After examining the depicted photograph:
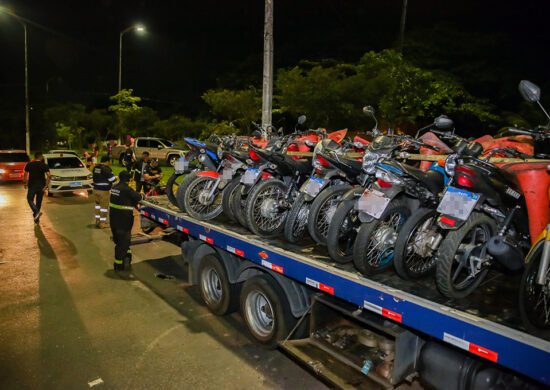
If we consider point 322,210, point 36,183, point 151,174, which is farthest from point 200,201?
point 36,183

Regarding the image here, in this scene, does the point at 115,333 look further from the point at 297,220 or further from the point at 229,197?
the point at 297,220

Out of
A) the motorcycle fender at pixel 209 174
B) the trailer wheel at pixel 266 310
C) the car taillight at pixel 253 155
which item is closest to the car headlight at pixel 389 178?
the trailer wheel at pixel 266 310

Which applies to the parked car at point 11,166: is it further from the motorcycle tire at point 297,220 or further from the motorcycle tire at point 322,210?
the motorcycle tire at point 322,210

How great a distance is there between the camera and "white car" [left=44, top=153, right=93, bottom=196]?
15.2m

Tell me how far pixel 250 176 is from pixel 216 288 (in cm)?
161

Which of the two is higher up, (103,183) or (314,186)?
(314,186)

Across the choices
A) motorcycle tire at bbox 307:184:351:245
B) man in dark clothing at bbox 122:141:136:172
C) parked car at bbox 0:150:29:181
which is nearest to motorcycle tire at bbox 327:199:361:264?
motorcycle tire at bbox 307:184:351:245

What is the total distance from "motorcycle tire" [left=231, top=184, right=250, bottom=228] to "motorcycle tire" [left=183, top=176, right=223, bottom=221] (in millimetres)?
527

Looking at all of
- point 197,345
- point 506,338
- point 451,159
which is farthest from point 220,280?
point 506,338

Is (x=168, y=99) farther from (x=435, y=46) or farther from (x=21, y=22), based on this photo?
(x=435, y=46)

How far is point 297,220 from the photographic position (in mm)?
5199

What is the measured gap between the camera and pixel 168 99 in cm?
4150

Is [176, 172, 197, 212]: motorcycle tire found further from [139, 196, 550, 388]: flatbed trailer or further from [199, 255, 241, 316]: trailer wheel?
[199, 255, 241, 316]: trailer wheel

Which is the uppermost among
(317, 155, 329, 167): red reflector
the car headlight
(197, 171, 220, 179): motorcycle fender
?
(317, 155, 329, 167): red reflector
